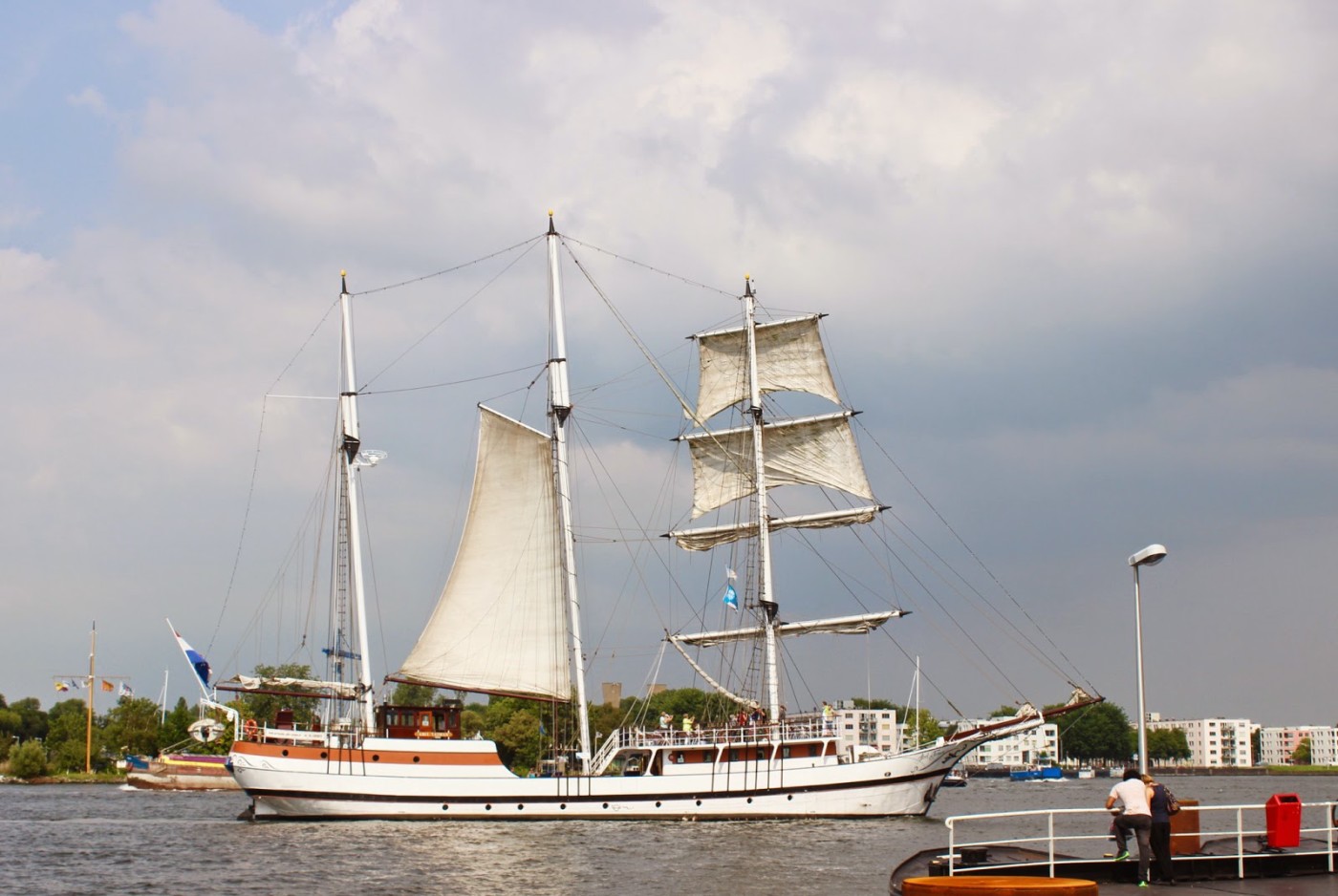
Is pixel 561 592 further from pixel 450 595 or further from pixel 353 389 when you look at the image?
pixel 353 389

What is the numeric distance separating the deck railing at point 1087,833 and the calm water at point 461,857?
426cm

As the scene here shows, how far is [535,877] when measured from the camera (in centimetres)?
4009

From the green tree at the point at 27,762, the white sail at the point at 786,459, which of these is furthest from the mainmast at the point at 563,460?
the green tree at the point at 27,762

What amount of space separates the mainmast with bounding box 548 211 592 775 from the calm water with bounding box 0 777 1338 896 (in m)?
5.77

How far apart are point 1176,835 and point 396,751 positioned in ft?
136

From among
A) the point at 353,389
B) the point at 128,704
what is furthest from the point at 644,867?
the point at 128,704

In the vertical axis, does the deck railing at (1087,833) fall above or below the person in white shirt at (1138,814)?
below

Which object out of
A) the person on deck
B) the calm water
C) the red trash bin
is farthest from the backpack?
the calm water

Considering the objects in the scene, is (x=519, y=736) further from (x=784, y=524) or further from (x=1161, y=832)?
(x=1161, y=832)

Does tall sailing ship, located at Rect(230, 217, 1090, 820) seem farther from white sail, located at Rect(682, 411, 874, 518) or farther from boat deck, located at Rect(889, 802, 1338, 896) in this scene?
boat deck, located at Rect(889, 802, 1338, 896)

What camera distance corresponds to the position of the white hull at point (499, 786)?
5838 centimetres

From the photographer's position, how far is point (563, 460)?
64.1 metres

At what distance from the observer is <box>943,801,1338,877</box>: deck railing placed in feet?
71.3

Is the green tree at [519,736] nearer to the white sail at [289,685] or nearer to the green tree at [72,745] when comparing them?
the white sail at [289,685]
